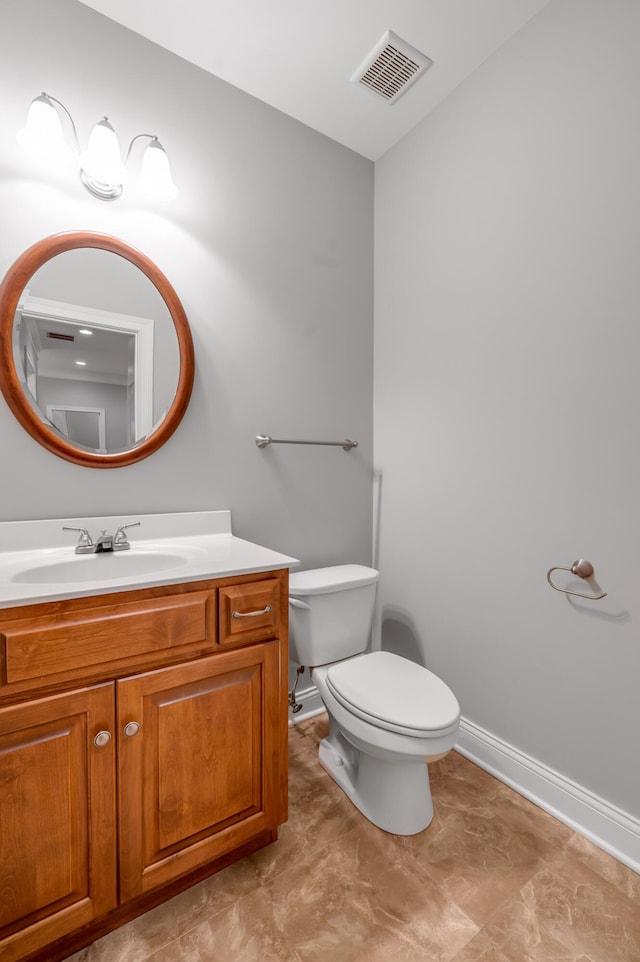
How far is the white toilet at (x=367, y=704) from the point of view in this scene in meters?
1.27

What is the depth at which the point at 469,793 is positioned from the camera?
1.56 meters

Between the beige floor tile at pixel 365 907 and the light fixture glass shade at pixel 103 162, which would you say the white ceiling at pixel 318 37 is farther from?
the beige floor tile at pixel 365 907

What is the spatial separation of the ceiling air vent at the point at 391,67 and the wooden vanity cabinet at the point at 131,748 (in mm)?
1881

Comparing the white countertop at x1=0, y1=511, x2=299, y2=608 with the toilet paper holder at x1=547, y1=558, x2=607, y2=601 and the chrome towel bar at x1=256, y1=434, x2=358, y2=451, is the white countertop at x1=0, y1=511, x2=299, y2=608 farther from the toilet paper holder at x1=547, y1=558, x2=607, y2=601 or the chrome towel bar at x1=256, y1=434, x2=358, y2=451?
the toilet paper holder at x1=547, y1=558, x2=607, y2=601

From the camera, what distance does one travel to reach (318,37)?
1555 millimetres

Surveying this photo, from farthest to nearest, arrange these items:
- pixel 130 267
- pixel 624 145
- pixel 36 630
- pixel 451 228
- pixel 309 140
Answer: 1. pixel 309 140
2. pixel 451 228
3. pixel 130 267
4. pixel 624 145
5. pixel 36 630

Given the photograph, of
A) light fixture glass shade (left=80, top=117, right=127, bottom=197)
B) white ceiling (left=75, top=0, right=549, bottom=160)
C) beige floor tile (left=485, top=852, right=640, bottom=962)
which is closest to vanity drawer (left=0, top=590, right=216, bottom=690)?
beige floor tile (left=485, top=852, right=640, bottom=962)

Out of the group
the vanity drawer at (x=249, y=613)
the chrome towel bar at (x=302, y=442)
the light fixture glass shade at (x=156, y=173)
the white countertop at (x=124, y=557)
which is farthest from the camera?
the chrome towel bar at (x=302, y=442)

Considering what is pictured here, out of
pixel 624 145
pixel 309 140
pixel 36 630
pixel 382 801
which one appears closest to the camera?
pixel 36 630

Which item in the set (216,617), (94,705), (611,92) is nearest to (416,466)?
(216,617)

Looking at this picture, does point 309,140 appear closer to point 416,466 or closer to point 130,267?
point 130,267

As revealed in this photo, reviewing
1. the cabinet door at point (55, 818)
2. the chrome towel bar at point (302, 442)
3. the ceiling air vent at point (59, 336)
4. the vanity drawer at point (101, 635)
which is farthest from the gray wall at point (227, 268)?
the cabinet door at point (55, 818)

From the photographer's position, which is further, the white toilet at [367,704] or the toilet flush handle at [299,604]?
the toilet flush handle at [299,604]

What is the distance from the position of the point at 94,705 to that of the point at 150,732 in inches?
6.2
